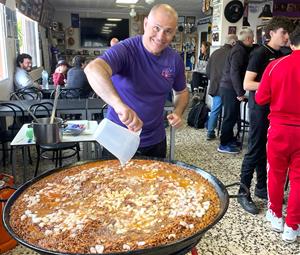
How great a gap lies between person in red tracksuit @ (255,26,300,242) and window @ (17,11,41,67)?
607 centimetres

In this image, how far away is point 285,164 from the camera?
2.30 metres

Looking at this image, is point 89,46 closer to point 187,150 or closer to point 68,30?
point 68,30

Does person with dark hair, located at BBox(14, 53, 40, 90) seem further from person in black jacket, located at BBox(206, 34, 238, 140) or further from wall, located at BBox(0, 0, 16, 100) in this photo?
person in black jacket, located at BBox(206, 34, 238, 140)

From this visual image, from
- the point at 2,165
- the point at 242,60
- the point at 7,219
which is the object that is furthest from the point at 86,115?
the point at 7,219

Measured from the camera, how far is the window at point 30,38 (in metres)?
6.99

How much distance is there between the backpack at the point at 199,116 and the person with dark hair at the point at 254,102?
2724mm

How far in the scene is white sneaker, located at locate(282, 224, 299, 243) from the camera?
2295 millimetres

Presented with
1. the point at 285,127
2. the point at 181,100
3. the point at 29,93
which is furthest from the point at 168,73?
the point at 29,93

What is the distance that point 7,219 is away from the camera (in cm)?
109

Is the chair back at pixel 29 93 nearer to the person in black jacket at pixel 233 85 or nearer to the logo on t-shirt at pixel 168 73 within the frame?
the person in black jacket at pixel 233 85

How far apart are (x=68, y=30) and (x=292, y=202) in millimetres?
10212

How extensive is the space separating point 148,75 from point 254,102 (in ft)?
4.26

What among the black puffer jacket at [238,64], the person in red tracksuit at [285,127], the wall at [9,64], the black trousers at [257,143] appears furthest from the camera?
the wall at [9,64]


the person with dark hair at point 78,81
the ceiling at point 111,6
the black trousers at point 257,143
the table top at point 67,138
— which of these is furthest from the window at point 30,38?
the black trousers at point 257,143
